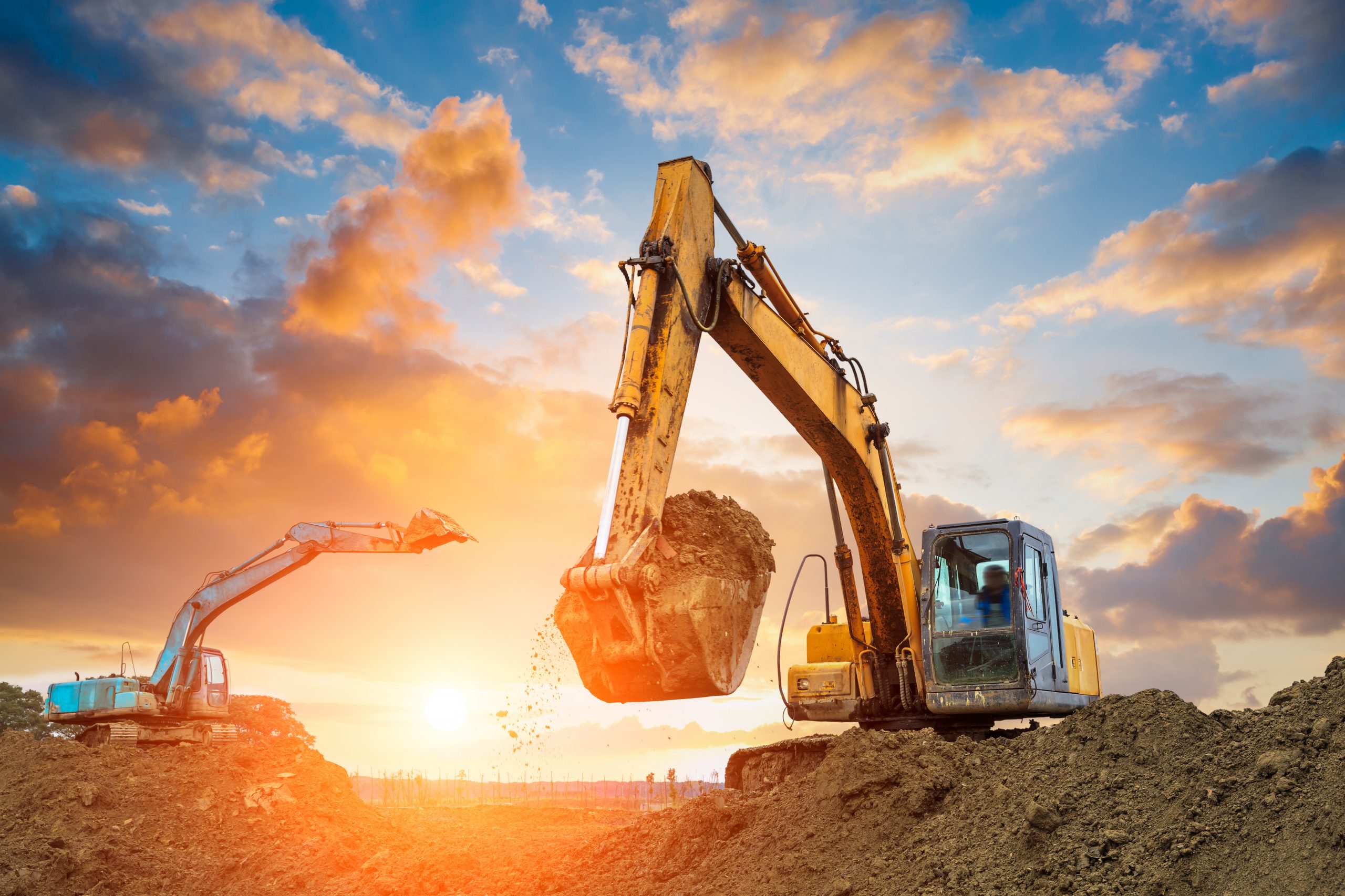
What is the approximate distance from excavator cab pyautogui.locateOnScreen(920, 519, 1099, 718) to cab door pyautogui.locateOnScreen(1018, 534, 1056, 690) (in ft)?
0.04

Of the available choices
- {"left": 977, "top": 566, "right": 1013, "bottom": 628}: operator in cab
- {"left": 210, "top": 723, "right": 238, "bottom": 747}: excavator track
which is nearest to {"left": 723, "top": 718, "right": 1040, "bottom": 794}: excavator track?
{"left": 977, "top": 566, "right": 1013, "bottom": 628}: operator in cab

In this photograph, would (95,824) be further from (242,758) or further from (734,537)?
(734,537)

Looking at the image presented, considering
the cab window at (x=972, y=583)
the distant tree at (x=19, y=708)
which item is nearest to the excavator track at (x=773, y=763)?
the cab window at (x=972, y=583)

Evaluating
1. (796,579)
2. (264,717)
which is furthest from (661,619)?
(264,717)

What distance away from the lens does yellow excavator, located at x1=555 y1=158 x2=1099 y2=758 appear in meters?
5.65

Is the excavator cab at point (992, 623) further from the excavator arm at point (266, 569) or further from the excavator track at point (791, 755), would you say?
the excavator arm at point (266, 569)

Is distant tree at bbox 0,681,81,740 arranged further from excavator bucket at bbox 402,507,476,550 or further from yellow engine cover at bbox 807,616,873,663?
yellow engine cover at bbox 807,616,873,663

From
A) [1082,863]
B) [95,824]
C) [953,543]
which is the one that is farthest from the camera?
[95,824]

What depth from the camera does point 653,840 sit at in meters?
7.78

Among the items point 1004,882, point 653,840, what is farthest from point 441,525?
point 1004,882

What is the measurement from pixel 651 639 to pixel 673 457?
1.35m

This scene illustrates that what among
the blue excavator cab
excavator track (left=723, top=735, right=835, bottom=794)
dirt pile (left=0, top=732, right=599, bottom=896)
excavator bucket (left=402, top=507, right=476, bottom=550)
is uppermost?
excavator bucket (left=402, top=507, right=476, bottom=550)

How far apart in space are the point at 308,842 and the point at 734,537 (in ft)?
26.9

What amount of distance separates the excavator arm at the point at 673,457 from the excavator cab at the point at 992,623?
468mm
